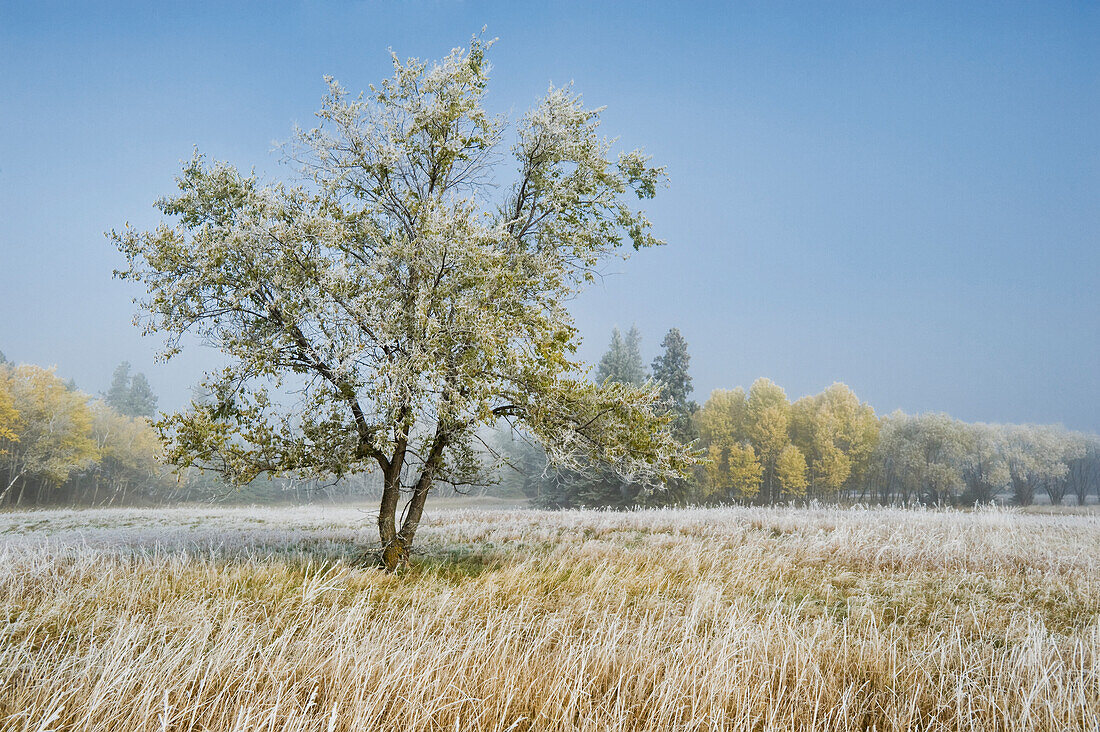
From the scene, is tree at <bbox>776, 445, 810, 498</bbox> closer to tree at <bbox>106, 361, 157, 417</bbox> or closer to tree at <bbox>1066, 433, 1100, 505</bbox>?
tree at <bbox>1066, 433, 1100, 505</bbox>

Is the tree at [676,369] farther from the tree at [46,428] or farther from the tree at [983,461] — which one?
the tree at [46,428]

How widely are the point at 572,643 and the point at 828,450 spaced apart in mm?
49166

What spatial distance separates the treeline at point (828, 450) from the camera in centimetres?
4447

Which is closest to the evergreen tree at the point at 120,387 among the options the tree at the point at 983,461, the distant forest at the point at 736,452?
the distant forest at the point at 736,452

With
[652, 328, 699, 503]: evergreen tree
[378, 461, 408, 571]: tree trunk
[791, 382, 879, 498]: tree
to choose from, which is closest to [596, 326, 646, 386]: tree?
[652, 328, 699, 503]: evergreen tree

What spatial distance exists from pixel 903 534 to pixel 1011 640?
6206 mm

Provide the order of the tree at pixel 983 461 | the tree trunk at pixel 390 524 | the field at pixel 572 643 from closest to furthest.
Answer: the field at pixel 572 643, the tree trunk at pixel 390 524, the tree at pixel 983 461

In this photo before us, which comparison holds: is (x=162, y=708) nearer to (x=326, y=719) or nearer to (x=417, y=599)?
(x=326, y=719)

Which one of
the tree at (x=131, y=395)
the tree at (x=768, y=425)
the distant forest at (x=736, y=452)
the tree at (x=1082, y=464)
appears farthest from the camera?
the tree at (x=131, y=395)

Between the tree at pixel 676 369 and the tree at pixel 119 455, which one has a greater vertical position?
the tree at pixel 676 369

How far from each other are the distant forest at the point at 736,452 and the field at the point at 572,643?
95.4 feet

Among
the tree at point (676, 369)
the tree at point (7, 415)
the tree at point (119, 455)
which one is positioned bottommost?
the tree at point (119, 455)

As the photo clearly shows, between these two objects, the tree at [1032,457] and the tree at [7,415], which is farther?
the tree at [1032,457]

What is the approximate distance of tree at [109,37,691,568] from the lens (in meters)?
7.65
